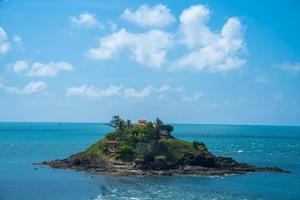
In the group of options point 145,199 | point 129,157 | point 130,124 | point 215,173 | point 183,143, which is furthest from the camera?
point 130,124

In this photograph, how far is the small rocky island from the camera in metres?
88.8

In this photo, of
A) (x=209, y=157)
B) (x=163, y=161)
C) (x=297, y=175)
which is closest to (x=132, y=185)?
(x=163, y=161)

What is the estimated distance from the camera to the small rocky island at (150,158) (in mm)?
88812

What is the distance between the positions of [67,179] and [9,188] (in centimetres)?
1249

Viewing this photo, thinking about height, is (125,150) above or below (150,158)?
above

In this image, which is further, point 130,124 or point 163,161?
point 130,124

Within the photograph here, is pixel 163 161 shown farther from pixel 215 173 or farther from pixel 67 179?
pixel 67 179

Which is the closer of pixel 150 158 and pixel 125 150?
pixel 150 158

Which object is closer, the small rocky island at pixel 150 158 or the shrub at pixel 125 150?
the small rocky island at pixel 150 158

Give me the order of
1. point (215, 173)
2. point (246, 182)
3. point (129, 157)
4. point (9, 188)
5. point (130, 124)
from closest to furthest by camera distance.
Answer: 1. point (9, 188)
2. point (246, 182)
3. point (215, 173)
4. point (129, 157)
5. point (130, 124)

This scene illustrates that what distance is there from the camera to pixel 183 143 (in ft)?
324

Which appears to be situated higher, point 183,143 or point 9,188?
point 183,143

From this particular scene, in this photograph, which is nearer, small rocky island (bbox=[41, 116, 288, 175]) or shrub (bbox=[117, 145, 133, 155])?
small rocky island (bbox=[41, 116, 288, 175])

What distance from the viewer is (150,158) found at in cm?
9050
